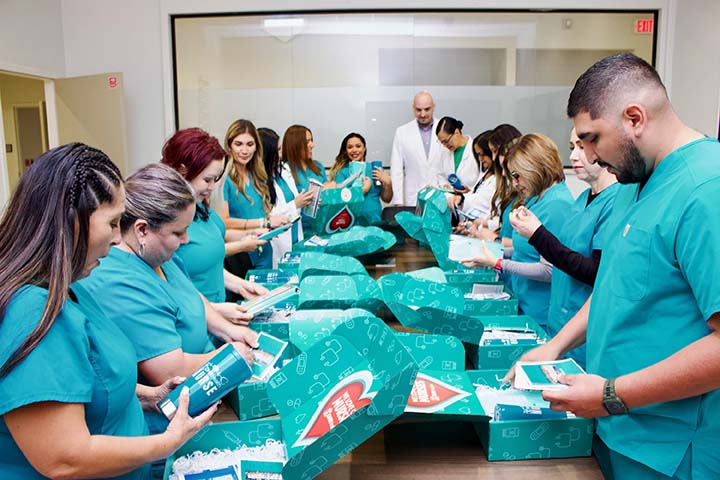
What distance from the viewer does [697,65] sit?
5211mm

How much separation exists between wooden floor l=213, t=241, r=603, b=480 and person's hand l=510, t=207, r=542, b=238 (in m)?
0.71

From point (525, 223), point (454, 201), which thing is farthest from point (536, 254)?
point (454, 201)

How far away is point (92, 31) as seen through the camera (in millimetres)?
5859

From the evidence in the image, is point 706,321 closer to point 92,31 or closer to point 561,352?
point 561,352

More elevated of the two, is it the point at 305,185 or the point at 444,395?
the point at 305,185

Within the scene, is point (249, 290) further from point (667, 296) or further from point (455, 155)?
point (455, 155)

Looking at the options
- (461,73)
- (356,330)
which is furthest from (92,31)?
(356,330)

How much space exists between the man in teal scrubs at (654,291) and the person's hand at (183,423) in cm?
62

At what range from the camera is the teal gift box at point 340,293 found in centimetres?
182

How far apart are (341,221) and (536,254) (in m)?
1.42

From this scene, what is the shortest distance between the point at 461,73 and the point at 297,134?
2.62 metres

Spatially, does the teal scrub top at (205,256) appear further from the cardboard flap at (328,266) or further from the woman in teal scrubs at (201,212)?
the cardboard flap at (328,266)

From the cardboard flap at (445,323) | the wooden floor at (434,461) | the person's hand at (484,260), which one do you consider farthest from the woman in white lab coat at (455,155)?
the wooden floor at (434,461)

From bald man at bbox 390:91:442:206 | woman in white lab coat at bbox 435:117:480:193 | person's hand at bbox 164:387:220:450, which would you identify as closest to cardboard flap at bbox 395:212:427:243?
woman in white lab coat at bbox 435:117:480:193
